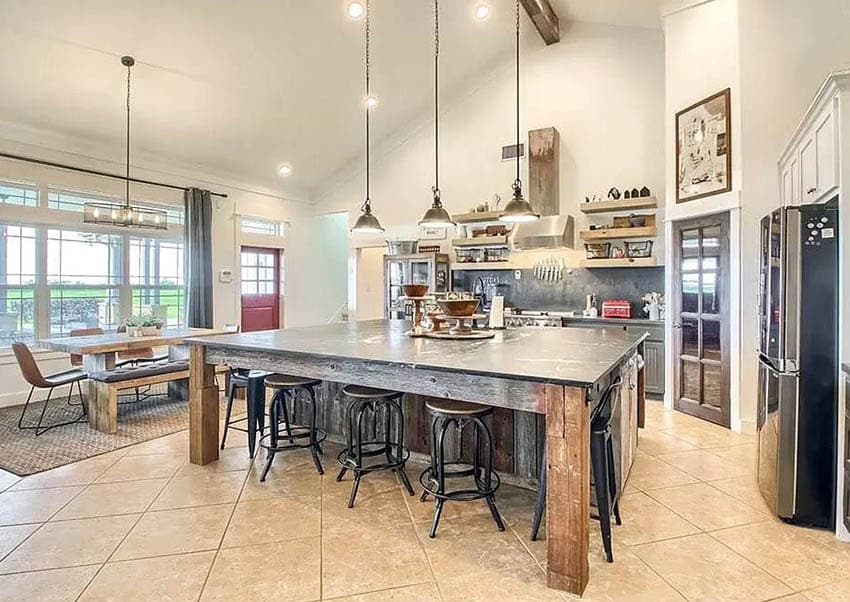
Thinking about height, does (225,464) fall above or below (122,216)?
below

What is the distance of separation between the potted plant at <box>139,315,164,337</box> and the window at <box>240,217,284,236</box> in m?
2.78

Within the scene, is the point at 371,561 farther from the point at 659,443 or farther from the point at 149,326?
the point at 149,326

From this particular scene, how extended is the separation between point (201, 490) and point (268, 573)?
1.12m

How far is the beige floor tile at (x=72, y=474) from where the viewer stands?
312cm

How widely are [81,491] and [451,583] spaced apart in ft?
8.07

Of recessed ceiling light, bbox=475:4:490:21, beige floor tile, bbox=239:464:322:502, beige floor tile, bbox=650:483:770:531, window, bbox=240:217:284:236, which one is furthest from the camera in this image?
window, bbox=240:217:284:236

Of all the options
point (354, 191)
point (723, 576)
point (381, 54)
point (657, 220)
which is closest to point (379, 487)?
point (723, 576)

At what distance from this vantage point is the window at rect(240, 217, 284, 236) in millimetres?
7682

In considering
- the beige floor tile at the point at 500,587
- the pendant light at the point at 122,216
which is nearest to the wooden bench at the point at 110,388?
the pendant light at the point at 122,216

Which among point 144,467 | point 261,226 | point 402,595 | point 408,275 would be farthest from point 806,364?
point 261,226

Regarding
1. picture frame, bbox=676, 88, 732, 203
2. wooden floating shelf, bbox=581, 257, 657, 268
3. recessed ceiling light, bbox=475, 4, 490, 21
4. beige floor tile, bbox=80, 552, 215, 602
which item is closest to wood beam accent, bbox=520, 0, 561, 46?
recessed ceiling light, bbox=475, 4, 490, 21

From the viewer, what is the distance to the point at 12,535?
248 centimetres

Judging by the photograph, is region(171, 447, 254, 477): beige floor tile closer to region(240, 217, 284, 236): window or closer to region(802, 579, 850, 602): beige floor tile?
region(802, 579, 850, 602): beige floor tile

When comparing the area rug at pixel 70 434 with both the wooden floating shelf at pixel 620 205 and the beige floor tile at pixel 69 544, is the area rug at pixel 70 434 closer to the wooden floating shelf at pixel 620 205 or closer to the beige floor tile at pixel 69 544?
the beige floor tile at pixel 69 544
